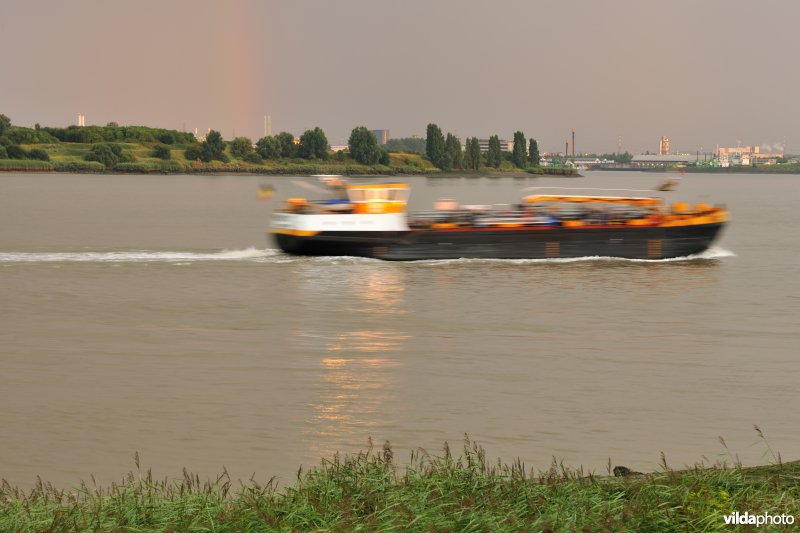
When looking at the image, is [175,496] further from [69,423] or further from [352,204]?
[352,204]

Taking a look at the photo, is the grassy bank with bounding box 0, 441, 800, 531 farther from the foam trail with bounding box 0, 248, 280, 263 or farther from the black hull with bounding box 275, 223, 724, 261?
the foam trail with bounding box 0, 248, 280, 263

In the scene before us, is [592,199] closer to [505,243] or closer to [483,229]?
[505,243]

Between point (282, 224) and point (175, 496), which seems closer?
point (175, 496)

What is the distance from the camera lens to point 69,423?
69.9 feet

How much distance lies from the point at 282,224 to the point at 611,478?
44496mm

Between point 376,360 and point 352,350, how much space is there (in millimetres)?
1819

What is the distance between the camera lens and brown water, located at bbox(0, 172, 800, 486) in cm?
1966

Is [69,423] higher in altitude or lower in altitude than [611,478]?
lower

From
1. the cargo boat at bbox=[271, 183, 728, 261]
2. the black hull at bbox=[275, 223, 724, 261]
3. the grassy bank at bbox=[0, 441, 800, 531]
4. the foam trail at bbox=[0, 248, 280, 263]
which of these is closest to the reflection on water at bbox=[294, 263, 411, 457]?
the black hull at bbox=[275, 223, 724, 261]

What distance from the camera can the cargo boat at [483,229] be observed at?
55.4 m

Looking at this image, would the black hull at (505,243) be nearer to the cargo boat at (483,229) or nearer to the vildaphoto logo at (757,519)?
the cargo boat at (483,229)

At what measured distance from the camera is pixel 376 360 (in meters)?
29.6

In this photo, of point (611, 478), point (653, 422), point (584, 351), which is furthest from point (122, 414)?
point (584, 351)

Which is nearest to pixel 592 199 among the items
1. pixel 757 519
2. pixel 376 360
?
pixel 376 360
